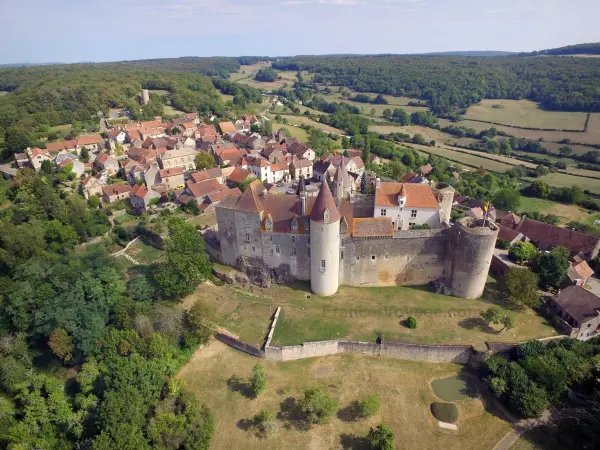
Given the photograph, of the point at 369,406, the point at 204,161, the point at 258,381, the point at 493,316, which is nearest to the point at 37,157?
the point at 204,161

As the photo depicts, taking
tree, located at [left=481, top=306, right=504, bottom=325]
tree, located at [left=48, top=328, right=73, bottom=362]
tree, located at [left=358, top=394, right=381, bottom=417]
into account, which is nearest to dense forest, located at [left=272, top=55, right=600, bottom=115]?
tree, located at [left=481, top=306, right=504, bottom=325]

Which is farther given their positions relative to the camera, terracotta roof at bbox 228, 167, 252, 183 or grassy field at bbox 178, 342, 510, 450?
terracotta roof at bbox 228, 167, 252, 183

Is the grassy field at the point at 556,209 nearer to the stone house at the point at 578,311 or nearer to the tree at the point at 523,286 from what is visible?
the stone house at the point at 578,311

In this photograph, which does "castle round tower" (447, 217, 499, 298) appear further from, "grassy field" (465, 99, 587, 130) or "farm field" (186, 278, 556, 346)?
"grassy field" (465, 99, 587, 130)

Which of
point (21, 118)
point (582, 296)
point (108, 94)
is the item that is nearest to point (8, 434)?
point (582, 296)

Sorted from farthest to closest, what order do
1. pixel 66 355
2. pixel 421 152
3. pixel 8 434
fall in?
pixel 421 152
pixel 66 355
pixel 8 434

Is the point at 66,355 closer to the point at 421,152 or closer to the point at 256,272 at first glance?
the point at 256,272

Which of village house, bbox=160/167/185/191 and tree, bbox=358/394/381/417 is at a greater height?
village house, bbox=160/167/185/191
